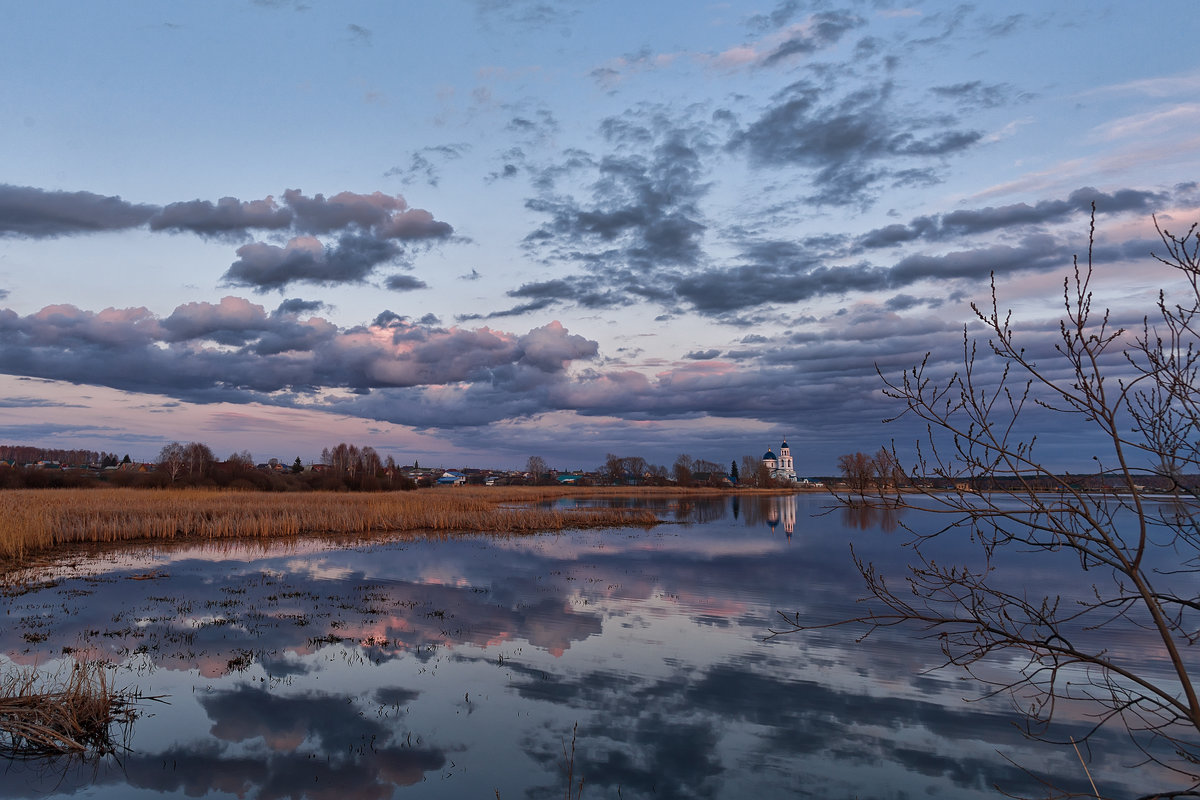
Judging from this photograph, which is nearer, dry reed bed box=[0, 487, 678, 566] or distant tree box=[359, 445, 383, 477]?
dry reed bed box=[0, 487, 678, 566]

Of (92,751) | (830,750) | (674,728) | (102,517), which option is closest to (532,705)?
(674,728)

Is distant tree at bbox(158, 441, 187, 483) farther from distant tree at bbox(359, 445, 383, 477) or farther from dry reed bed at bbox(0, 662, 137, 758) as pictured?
dry reed bed at bbox(0, 662, 137, 758)

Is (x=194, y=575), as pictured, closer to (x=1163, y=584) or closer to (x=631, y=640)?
(x=631, y=640)

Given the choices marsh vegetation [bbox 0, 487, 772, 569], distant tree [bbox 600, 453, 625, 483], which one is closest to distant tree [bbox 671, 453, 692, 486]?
distant tree [bbox 600, 453, 625, 483]

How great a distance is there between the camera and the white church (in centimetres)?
17450

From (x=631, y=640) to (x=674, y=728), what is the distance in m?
4.86

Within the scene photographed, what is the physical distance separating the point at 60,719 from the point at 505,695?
576 centimetres

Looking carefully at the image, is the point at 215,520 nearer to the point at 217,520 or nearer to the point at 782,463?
the point at 217,520

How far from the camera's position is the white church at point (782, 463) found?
174m

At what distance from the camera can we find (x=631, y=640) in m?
14.5

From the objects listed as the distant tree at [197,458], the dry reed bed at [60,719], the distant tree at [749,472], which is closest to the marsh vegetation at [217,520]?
the dry reed bed at [60,719]

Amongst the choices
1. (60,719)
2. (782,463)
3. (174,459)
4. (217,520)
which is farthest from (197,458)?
(782,463)

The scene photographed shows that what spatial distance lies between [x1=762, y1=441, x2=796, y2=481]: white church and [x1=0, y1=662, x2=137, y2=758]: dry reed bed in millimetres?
169401

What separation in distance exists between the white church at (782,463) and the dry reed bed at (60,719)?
556ft
